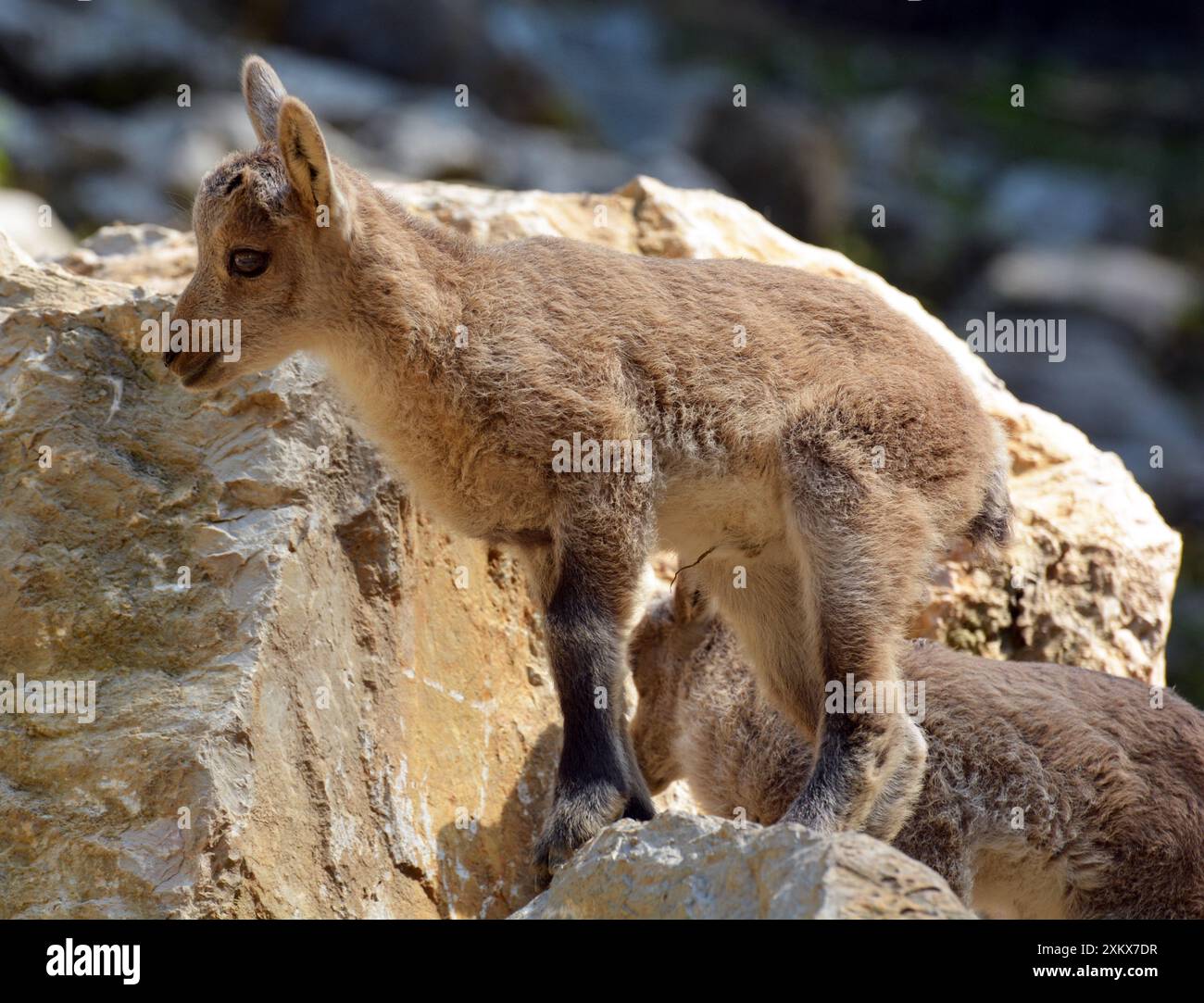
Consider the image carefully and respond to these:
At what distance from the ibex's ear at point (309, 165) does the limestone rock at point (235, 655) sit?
102cm

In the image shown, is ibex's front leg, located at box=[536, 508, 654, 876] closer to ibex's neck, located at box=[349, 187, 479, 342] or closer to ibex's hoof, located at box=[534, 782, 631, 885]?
ibex's hoof, located at box=[534, 782, 631, 885]

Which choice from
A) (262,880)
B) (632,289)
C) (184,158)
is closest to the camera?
(262,880)

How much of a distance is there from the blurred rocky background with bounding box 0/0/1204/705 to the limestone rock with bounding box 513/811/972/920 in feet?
43.5

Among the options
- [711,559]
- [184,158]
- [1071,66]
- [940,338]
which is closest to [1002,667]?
[711,559]

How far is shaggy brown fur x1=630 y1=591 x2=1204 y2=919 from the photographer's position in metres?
7.27

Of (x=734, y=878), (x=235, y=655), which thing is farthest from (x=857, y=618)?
(x=235, y=655)

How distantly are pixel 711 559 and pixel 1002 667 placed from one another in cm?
167

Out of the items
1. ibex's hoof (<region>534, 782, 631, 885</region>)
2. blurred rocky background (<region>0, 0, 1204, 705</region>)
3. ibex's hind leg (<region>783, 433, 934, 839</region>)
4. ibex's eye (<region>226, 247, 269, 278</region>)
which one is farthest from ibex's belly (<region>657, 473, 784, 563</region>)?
blurred rocky background (<region>0, 0, 1204, 705</region>)

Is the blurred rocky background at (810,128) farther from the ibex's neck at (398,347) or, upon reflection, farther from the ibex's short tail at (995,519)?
the ibex's short tail at (995,519)

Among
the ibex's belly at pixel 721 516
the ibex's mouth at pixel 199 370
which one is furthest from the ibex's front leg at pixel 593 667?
the ibex's mouth at pixel 199 370

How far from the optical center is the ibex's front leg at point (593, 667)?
6336 mm

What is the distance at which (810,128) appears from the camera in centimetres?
2453

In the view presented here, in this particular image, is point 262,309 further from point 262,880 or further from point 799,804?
point 799,804

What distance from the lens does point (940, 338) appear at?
9.55 m
